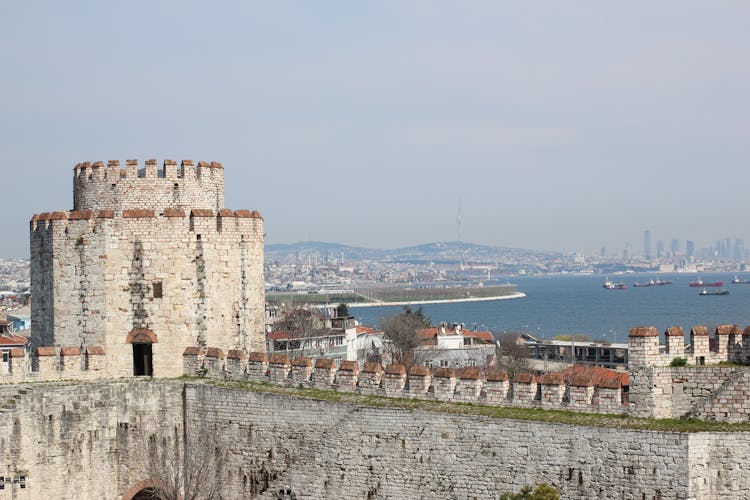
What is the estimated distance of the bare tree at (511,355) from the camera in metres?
67.0

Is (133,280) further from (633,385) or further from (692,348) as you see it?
(692,348)

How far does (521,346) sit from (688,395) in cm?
7223

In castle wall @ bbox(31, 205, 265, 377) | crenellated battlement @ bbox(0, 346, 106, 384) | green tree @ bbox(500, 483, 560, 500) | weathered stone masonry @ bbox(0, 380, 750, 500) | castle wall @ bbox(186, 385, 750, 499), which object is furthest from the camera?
castle wall @ bbox(31, 205, 265, 377)

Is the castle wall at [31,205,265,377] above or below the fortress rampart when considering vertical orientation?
above

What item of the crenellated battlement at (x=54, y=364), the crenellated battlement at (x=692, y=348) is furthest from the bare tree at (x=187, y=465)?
the crenellated battlement at (x=692, y=348)

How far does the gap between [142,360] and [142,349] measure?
25 centimetres

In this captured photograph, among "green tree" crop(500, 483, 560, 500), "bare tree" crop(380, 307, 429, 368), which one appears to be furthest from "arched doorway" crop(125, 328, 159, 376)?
"bare tree" crop(380, 307, 429, 368)

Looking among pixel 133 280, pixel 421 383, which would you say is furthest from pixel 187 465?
pixel 421 383

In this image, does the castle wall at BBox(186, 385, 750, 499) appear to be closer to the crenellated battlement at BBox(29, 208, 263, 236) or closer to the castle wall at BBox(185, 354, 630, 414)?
the castle wall at BBox(185, 354, 630, 414)

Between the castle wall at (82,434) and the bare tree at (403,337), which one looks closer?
the castle wall at (82,434)

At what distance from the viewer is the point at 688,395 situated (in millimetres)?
16125

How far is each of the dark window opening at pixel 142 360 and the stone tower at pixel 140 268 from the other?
0.02 m

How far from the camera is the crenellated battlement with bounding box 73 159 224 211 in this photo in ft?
74.3

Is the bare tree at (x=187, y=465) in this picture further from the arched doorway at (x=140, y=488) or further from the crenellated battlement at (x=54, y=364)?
the crenellated battlement at (x=54, y=364)
